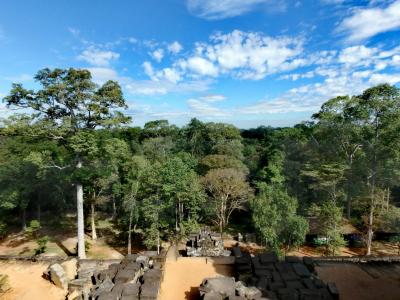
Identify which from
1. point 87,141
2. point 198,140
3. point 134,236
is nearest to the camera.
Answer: point 87,141

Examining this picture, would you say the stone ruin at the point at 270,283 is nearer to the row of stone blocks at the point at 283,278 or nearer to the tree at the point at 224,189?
the row of stone blocks at the point at 283,278

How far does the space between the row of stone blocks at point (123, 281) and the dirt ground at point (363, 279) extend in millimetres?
4913

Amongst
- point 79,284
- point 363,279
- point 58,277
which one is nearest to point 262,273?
point 363,279

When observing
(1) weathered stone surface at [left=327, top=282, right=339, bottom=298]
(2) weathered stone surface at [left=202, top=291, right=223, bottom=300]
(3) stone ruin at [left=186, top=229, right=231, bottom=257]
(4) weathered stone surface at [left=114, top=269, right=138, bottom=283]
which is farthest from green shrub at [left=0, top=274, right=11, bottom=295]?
(1) weathered stone surface at [left=327, top=282, right=339, bottom=298]

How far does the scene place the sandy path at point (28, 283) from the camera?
7.83 meters

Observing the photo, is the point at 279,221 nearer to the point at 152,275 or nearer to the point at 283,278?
the point at 283,278

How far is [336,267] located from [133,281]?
6283 mm

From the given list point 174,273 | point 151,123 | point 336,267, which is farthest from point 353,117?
point 151,123

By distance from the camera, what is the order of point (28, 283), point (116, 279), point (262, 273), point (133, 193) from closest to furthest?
point (116, 279) < point (262, 273) < point (28, 283) < point (133, 193)

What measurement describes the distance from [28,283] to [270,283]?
22.5ft

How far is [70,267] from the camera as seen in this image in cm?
908

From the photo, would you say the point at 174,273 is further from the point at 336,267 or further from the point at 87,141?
the point at 87,141

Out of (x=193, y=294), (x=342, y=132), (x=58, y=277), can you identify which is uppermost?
(x=342, y=132)

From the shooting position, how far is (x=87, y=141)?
41.8 ft
